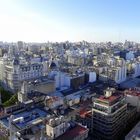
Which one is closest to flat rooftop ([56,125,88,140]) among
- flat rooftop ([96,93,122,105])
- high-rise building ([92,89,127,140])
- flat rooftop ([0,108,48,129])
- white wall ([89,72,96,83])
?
flat rooftop ([0,108,48,129])

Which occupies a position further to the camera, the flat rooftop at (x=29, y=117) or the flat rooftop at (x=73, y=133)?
the flat rooftop at (x=29, y=117)

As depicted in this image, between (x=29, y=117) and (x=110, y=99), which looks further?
(x=110, y=99)

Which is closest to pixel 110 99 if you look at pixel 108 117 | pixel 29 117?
pixel 108 117

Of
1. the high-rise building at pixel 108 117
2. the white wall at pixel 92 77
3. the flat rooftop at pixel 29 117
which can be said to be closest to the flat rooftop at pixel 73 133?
the flat rooftop at pixel 29 117

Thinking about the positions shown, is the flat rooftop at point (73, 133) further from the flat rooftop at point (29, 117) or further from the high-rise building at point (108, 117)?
the high-rise building at point (108, 117)

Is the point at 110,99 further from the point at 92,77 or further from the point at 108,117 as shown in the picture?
the point at 92,77

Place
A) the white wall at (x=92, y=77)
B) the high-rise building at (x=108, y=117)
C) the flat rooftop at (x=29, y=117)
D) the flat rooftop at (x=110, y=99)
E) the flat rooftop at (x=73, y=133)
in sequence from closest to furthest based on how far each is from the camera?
the flat rooftop at (x=73, y=133) < the flat rooftop at (x=29, y=117) < the high-rise building at (x=108, y=117) < the flat rooftop at (x=110, y=99) < the white wall at (x=92, y=77)

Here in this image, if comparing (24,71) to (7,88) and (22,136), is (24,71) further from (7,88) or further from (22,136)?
(22,136)

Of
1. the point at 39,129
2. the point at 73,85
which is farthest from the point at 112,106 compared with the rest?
the point at 73,85

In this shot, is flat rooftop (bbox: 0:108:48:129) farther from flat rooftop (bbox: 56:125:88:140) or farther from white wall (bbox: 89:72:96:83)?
white wall (bbox: 89:72:96:83)
